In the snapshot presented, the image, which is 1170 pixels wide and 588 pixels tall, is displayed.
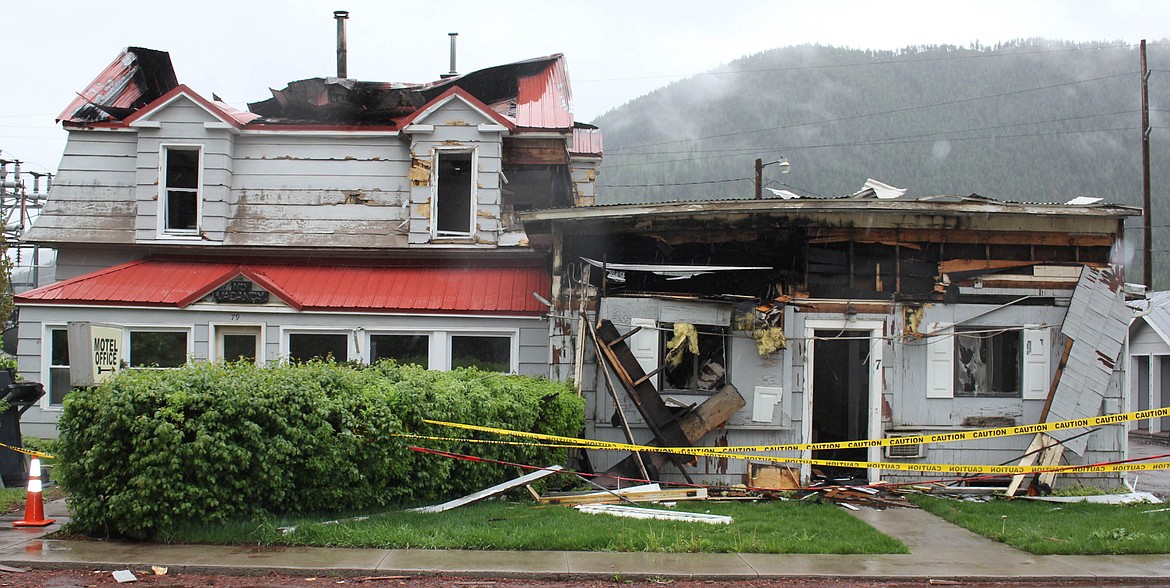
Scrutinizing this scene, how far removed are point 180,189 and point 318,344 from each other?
4117mm

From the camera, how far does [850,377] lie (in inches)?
572

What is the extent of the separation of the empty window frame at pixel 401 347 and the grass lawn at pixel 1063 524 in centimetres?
833

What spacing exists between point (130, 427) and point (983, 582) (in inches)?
297

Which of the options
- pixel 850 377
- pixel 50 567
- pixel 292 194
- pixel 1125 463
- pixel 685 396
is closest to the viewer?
pixel 50 567

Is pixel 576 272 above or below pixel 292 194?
below

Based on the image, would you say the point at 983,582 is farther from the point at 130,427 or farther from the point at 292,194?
the point at 292,194

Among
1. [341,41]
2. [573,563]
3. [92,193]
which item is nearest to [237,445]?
[573,563]

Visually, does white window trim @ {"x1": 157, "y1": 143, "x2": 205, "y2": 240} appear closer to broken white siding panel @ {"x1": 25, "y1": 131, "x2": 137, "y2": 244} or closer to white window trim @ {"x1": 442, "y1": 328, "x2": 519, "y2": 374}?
broken white siding panel @ {"x1": 25, "y1": 131, "x2": 137, "y2": 244}

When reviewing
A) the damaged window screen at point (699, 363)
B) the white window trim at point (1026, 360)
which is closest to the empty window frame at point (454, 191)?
the damaged window screen at point (699, 363)

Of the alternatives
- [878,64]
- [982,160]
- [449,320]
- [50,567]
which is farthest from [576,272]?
[878,64]

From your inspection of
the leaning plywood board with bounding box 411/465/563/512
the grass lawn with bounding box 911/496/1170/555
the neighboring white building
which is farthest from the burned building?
the neighboring white building

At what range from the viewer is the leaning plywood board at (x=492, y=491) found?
10.3 meters

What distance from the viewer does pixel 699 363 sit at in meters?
13.5

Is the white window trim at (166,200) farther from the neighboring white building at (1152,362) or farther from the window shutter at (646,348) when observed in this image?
the neighboring white building at (1152,362)
